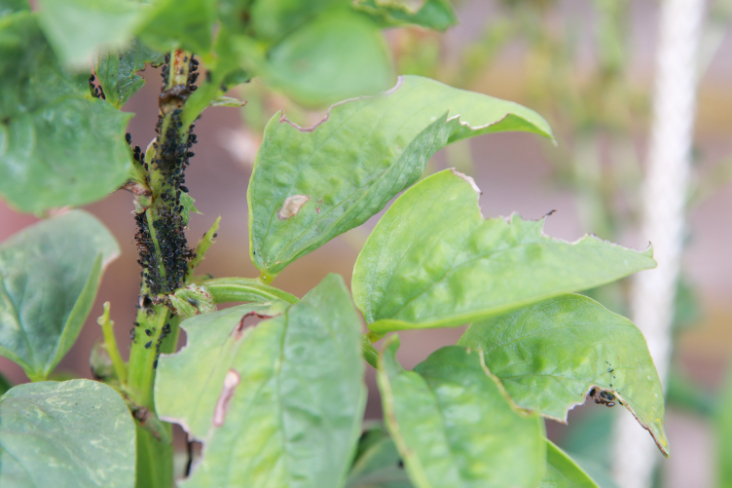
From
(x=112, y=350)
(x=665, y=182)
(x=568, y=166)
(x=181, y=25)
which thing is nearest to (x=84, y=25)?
(x=181, y=25)

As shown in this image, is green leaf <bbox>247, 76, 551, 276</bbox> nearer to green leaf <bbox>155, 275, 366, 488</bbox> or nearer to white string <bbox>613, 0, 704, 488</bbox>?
green leaf <bbox>155, 275, 366, 488</bbox>

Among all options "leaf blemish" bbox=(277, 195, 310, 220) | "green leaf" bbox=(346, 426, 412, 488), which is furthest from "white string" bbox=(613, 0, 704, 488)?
"leaf blemish" bbox=(277, 195, 310, 220)

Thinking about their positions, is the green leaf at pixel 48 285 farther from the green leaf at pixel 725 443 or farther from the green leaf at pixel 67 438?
the green leaf at pixel 725 443

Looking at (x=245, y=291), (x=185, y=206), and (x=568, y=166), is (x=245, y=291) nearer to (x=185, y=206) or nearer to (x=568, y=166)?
(x=185, y=206)

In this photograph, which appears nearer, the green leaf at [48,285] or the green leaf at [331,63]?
the green leaf at [331,63]

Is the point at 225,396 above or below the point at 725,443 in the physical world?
above

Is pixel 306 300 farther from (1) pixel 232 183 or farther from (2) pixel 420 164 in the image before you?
(1) pixel 232 183

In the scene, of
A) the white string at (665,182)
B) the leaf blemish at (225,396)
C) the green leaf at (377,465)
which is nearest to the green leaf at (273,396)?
the leaf blemish at (225,396)
